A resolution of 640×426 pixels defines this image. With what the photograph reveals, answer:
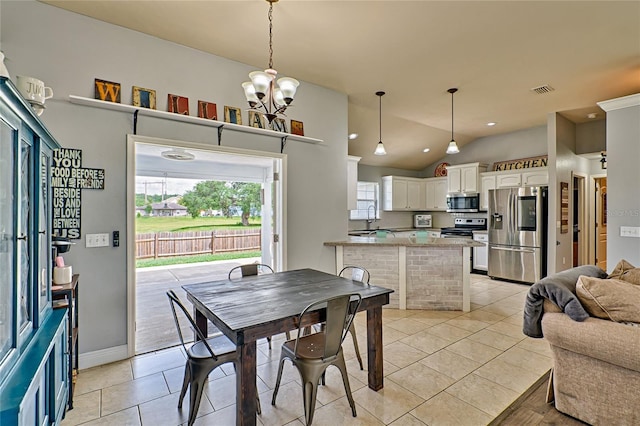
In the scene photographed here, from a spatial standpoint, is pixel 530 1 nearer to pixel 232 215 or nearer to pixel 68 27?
pixel 68 27

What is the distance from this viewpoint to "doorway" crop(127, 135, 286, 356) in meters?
2.95

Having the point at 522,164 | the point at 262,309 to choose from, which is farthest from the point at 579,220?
the point at 262,309

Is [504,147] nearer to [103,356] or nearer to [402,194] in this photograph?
[402,194]

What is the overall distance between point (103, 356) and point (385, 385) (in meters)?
2.46

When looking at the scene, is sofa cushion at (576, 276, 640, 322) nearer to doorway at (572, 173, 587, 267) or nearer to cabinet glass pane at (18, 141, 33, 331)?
cabinet glass pane at (18, 141, 33, 331)

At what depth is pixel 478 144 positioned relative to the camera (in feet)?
23.9

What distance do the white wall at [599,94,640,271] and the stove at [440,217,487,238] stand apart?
8.54 ft

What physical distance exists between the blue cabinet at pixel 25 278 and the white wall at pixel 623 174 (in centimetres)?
572

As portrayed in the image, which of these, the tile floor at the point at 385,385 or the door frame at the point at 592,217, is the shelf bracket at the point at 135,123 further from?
the door frame at the point at 592,217

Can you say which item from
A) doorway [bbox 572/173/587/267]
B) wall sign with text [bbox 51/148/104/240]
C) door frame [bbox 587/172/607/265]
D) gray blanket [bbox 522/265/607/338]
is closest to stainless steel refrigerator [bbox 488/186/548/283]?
doorway [bbox 572/173/587/267]

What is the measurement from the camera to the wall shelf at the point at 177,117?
268 cm

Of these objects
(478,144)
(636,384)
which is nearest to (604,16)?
(636,384)

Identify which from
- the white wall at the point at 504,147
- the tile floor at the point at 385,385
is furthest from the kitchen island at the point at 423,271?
Answer: the white wall at the point at 504,147

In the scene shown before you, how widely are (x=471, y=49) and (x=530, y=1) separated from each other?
767 millimetres
